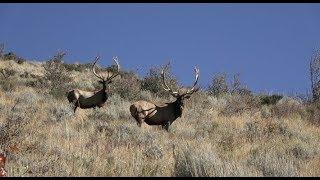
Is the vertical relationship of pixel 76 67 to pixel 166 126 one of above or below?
above

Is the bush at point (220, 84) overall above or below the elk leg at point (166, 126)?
above

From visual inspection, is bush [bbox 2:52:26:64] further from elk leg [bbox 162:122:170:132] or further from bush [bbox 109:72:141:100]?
elk leg [bbox 162:122:170:132]

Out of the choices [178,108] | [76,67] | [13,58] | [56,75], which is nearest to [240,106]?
[178,108]

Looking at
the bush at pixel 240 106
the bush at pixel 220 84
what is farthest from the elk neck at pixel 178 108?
the bush at pixel 220 84

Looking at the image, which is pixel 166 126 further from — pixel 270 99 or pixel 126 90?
pixel 270 99

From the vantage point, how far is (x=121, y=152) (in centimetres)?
749

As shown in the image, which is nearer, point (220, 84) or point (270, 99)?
point (270, 99)

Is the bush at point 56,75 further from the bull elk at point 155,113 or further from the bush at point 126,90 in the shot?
the bull elk at point 155,113

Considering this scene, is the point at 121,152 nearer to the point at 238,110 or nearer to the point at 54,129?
the point at 54,129

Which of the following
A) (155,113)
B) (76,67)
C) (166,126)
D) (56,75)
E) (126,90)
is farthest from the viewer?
(76,67)

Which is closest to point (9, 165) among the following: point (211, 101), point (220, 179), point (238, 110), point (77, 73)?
point (220, 179)

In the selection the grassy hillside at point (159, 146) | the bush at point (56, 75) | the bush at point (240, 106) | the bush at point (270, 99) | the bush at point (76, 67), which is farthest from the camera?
the bush at point (76, 67)

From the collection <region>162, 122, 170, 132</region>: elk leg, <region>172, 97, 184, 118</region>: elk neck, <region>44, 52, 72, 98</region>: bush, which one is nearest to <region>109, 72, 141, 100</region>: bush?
<region>44, 52, 72, 98</region>: bush

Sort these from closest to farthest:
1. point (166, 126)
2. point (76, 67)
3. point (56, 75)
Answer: point (166, 126) < point (56, 75) < point (76, 67)
